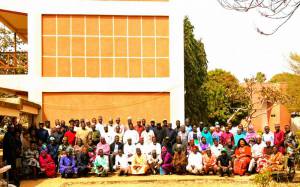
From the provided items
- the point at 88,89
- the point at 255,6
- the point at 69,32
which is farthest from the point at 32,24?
the point at 255,6

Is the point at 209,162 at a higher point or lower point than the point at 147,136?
lower

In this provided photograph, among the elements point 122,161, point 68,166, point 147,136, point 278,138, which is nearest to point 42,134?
point 68,166

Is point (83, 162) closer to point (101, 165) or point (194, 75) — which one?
point (101, 165)

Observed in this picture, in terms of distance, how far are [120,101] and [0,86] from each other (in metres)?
4.22

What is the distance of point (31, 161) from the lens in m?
15.5

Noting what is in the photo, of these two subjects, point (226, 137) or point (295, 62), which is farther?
point (295, 62)

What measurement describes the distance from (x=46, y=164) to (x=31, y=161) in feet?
1.53

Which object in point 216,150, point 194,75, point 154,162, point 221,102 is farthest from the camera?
point 221,102

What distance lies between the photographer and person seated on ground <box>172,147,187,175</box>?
53.5ft

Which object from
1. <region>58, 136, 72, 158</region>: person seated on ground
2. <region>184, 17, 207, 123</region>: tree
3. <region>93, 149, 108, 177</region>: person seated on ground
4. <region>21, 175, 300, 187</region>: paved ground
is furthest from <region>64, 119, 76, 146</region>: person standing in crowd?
<region>184, 17, 207, 123</region>: tree

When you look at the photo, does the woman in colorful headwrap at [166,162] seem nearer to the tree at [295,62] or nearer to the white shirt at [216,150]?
the white shirt at [216,150]

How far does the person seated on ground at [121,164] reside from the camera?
1616cm

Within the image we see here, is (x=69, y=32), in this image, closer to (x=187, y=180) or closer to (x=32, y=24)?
(x=32, y=24)

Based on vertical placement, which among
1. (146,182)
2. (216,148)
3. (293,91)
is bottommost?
(146,182)
